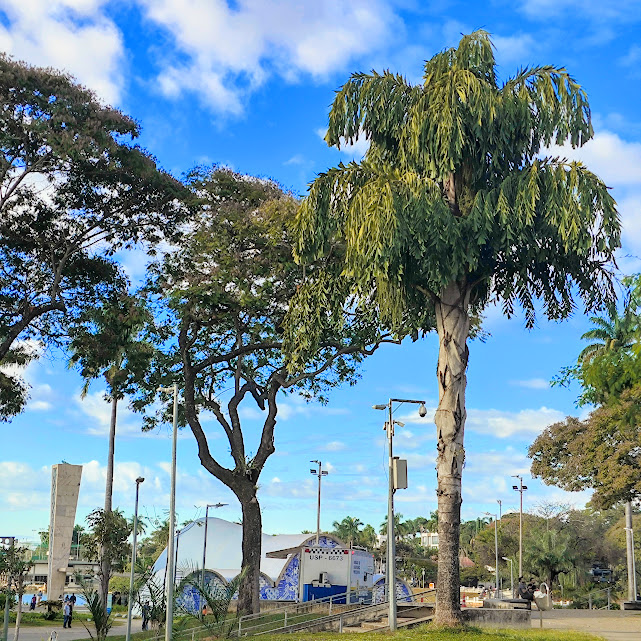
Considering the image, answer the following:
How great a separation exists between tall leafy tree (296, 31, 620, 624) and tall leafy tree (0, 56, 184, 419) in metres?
7.89

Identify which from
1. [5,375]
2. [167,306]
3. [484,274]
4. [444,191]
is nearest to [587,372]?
[484,274]

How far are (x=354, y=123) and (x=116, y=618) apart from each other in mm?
42830

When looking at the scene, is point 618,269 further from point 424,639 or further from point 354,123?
point 424,639

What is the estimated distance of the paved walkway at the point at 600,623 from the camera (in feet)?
78.1

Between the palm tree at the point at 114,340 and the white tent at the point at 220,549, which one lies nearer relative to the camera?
the palm tree at the point at 114,340

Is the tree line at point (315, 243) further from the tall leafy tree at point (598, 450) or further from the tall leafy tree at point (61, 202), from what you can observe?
the tall leafy tree at point (598, 450)

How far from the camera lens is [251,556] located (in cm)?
3056

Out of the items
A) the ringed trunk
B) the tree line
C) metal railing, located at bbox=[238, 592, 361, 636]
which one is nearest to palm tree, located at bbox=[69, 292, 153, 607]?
the tree line

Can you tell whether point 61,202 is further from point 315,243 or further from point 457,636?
point 457,636

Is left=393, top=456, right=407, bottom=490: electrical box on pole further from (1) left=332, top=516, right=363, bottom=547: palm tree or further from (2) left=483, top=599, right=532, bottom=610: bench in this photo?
(1) left=332, top=516, right=363, bottom=547: palm tree

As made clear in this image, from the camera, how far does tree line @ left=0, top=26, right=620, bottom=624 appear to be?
23.1 meters

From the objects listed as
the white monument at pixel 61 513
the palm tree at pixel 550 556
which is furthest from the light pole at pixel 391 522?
the white monument at pixel 61 513

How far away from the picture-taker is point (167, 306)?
3191 cm

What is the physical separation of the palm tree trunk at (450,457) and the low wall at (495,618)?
101cm
